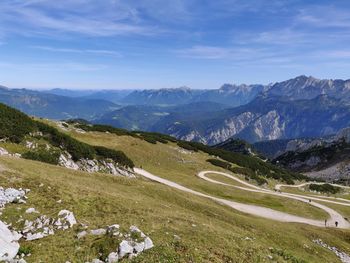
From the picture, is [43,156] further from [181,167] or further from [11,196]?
[181,167]

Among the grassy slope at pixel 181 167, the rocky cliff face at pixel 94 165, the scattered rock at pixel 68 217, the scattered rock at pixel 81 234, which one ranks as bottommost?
the grassy slope at pixel 181 167

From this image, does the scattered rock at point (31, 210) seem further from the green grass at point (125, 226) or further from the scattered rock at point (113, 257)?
the scattered rock at point (113, 257)

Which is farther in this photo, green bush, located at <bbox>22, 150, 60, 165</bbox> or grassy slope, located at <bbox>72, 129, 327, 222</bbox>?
grassy slope, located at <bbox>72, 129, 327, 222</bbox>

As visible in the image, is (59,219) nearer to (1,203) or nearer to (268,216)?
(1,203)

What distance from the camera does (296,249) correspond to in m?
36.0

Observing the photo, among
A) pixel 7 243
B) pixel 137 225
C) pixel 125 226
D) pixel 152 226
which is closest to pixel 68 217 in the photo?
pixel 125 226

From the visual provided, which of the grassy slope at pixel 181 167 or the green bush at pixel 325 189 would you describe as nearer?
the grassy slope at pixel 181 167

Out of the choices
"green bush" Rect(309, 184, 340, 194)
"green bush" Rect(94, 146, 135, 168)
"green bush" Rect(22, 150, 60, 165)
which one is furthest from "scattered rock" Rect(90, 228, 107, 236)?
"green bush" Rect(309, 184, 340, 194)

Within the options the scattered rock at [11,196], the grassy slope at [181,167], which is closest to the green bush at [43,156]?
the grassy slope at [181,167]

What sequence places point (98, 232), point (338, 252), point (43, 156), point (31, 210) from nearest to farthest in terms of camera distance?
point (98, 232)
point (31, 210)
point (338, 252)
point (43, 156)

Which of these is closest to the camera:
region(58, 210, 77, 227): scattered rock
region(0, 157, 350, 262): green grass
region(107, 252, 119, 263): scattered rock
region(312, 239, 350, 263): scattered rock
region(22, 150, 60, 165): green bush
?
region(107, 252, 119, 263): scattered rock

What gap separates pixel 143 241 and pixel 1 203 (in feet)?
36.1

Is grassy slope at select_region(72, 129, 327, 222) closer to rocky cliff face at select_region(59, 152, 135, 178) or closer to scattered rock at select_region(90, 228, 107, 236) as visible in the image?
rocky cliff face at select_region(59, 152, 135, 178)

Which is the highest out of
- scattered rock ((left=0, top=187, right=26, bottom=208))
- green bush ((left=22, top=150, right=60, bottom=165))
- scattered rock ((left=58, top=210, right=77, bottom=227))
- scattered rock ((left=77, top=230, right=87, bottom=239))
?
scattered rock ((left=0, top=187, right=26, bottom=208))
